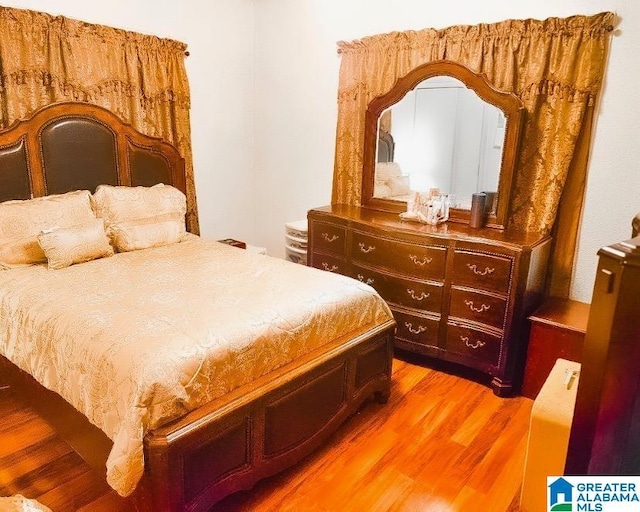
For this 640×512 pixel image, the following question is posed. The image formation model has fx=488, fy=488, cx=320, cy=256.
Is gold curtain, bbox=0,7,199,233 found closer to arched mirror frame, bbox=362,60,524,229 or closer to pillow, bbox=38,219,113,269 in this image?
pillow, bbox=38,219,113,269

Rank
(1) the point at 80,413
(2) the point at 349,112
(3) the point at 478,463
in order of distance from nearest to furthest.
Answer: (1) the point at 80,413
(3) the point at 478,463
(2) the point at 349,112

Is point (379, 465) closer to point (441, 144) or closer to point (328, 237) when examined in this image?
point (328, 237)

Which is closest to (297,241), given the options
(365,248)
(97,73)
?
(365,248)

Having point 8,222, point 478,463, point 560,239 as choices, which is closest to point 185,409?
point 478,463

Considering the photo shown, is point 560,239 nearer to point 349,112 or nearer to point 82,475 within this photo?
point 349,112

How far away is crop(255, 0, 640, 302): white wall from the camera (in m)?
2.63

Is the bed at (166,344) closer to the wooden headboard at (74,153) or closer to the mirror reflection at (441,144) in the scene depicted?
the wooden headboard at (74,153)

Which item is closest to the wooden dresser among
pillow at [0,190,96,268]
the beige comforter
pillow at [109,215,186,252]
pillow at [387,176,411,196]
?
pillow at [387,176,411,196]

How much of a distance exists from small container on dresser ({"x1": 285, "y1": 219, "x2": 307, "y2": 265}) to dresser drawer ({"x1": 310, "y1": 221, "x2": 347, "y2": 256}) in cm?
30

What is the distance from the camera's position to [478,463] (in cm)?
220

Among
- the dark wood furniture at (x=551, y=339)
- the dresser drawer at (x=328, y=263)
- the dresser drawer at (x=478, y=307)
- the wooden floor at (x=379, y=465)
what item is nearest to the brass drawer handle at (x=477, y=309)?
the dresser drawer at (x=478, y=307)

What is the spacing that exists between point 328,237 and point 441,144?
96 cm

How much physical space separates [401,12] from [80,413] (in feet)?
10.0

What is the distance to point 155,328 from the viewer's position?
1.82 meters
